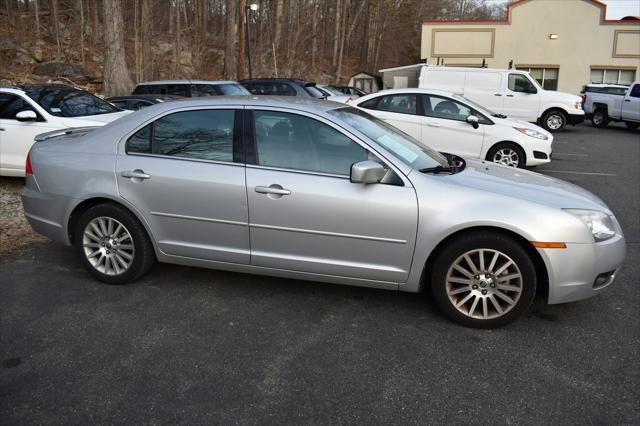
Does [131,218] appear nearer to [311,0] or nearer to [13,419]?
[13,419]

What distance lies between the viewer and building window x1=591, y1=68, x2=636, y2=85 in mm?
32562

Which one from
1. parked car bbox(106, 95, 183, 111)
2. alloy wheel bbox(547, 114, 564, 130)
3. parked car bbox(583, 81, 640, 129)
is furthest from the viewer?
parked car bbox(583, 81, 640, 129)

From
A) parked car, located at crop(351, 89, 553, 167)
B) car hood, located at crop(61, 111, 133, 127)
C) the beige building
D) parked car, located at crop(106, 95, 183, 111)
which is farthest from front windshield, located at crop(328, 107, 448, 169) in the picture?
the beige building

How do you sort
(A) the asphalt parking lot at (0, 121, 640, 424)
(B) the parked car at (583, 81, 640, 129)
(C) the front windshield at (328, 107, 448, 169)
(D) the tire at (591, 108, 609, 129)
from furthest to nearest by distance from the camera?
(D) the tire at (591, 108, 609, 129) → (B) the parked car at (583, 81, 640, 129) → (C) the front windshield at (328, 107, 448, 169) → (A) the asphalt parking lot at (0, 121, 640, 424)

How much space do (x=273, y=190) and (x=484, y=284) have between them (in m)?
1.64

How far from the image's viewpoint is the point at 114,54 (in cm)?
1828

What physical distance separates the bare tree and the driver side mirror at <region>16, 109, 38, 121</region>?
11270 mm

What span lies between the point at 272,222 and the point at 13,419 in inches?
78.1

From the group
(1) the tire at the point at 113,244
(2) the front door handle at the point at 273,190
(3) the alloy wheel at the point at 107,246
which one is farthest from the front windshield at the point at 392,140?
(3) the alloy wheel at the point at 107,246

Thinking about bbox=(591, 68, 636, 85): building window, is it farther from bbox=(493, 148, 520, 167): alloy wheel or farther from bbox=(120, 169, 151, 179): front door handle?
bbox=(120, 169, 151, 179): front door handle

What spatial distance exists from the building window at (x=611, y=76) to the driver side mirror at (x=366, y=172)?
34.3 metres

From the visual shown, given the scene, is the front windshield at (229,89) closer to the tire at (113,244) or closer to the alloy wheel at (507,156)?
the alloy wheel at (507,156)

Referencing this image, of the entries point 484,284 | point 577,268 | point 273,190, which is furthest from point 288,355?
point 577,268

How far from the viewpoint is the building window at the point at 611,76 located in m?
32.6
